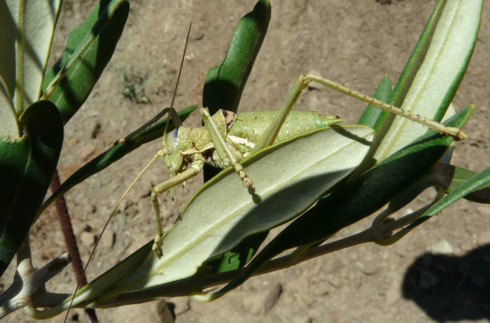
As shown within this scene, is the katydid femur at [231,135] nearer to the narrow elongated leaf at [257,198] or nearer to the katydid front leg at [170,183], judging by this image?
the katydid front leg at [170,183]

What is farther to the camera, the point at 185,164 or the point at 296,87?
the point at 185,164

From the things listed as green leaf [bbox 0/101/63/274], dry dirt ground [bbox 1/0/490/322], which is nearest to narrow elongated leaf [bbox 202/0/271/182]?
green leaf [bbox 0/101/63/274]

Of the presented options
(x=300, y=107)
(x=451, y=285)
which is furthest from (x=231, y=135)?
(x=300, y=107)

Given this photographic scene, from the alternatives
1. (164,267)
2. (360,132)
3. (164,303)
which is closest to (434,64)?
(360,132)

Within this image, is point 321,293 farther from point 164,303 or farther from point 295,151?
point 295,151

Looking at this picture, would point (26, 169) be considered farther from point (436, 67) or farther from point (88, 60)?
point (436, 67)

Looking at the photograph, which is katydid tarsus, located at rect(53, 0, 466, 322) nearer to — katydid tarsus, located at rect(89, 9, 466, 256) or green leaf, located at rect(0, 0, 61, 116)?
katydid tarsus, located at rect(89, 9, 466, 256)
